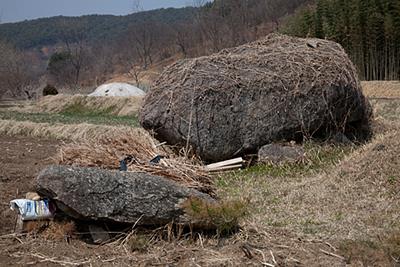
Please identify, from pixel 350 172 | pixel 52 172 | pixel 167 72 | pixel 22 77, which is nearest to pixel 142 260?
pixel 52 172

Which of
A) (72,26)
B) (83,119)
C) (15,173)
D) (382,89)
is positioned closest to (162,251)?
(15,173)

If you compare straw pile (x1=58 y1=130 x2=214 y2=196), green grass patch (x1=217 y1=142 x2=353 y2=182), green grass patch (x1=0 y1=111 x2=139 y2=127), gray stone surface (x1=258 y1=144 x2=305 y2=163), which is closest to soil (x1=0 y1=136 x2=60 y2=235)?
straw pile (x1=58 y1=130 x2=214 y2=196)

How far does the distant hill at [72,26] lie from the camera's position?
139 m

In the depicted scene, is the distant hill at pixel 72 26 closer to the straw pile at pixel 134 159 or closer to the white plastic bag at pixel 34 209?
the straw pile at pixel 134 159

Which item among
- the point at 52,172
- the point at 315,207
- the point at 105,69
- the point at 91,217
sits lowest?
the point at 105,69

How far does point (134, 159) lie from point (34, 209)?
4.97ft

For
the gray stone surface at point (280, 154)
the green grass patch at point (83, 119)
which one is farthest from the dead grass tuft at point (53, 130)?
the gray stone surface at point (280, 154)

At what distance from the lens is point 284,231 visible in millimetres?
5629

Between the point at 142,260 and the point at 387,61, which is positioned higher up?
the point at 142,260

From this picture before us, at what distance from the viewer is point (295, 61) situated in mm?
9812

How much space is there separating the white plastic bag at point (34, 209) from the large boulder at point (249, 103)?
3.71m

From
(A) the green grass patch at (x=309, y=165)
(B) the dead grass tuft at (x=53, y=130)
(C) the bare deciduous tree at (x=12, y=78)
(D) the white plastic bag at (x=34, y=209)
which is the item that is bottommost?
(C) the bare deciduous tree at (x=12, y=78)

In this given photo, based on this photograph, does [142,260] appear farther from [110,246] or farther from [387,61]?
[387,61]

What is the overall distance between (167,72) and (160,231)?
5.12 metres
